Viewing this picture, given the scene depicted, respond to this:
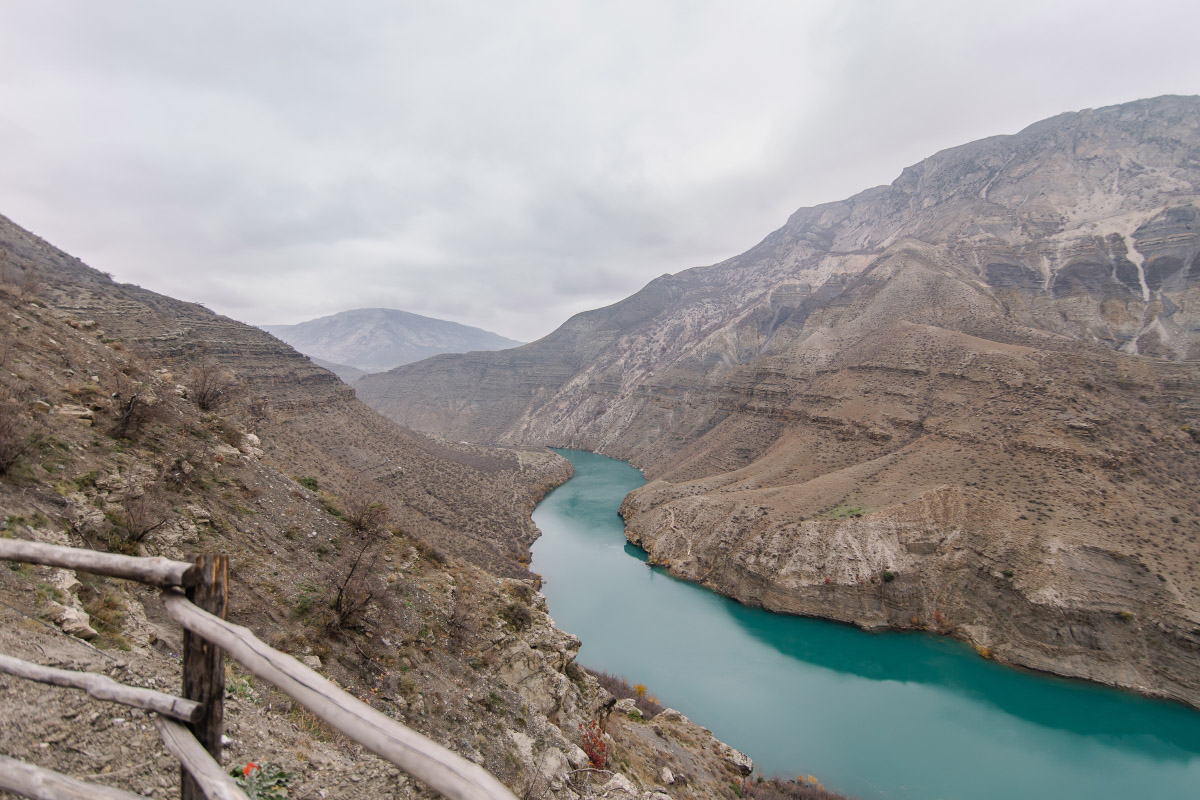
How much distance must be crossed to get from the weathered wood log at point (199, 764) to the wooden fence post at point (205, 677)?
0.17 ft

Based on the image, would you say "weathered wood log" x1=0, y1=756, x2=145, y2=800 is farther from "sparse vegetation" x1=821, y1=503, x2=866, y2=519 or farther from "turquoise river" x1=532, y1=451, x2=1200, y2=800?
"sparse vegetation" x1=821, y1=503, x2=866, y2=519

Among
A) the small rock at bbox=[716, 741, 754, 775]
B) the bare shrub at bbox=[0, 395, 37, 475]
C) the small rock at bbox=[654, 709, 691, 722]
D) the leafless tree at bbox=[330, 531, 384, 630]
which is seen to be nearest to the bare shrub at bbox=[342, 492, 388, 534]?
the leafless tree at bbox=[330, 531, 384, 630]

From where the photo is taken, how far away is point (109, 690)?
6.81 feet

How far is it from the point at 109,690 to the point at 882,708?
30.9 meters

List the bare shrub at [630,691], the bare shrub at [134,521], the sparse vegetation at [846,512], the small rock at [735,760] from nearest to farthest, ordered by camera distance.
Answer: the bare shrub at [134,521] < the small rock at [735,760] < the bare shrub at [630,691] < the sparse vegetation at [846,512]

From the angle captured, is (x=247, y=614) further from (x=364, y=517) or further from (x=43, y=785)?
(x=43, y=785)

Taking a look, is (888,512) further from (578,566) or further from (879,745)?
(578,566)

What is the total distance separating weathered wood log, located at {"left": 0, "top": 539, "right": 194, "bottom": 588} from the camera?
2.02 m

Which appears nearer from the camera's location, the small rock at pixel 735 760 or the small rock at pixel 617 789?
the small rock at pixel 617 789

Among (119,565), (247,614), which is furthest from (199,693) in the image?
(247,614)

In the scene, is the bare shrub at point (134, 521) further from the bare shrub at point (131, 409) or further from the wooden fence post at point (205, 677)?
the wooden fence post at point (205, 677)

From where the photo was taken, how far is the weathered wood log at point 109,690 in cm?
193

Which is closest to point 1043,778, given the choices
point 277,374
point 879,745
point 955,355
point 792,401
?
point 879,745

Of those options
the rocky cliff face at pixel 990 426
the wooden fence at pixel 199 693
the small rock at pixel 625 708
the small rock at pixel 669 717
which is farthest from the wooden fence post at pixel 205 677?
the rocky cliff face at pixel 990 426
